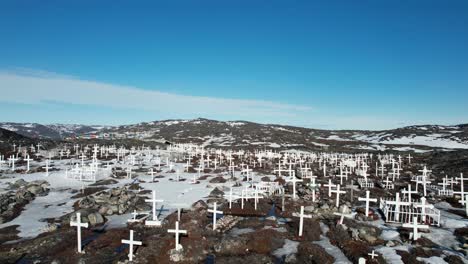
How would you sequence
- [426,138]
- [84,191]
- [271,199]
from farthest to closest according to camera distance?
1. [426,138]
2. [84,191]
3. [271,199]

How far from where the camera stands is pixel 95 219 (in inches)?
1216

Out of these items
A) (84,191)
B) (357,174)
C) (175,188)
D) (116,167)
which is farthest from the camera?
(116,167)

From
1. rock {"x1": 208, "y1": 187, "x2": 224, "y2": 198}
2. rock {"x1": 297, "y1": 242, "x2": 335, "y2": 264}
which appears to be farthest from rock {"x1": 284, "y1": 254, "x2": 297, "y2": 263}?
rock {"x1": 208, "y1": 187, "x2": 224, "y2": 198}

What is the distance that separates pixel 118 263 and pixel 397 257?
1695 centimetres

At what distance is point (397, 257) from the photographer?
21703 millimetres

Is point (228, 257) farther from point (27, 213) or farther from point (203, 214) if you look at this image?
point (27, 213)

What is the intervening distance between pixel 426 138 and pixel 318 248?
173 m

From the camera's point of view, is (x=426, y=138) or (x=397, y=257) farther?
(x=426, y=138)

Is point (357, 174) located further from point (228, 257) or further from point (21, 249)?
point (21, 249)

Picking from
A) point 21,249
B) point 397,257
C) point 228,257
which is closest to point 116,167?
point 21,249

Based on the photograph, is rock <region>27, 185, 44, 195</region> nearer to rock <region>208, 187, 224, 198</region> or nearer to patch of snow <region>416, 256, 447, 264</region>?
rock <region>208, 187, 224, 198</region>

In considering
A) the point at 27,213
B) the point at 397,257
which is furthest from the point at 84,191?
the point at 397,257

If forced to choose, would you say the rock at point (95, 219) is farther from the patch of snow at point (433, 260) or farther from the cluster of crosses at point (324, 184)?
the patch of snow at point (433, 260)

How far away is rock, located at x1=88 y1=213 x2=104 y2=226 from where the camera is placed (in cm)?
3056
